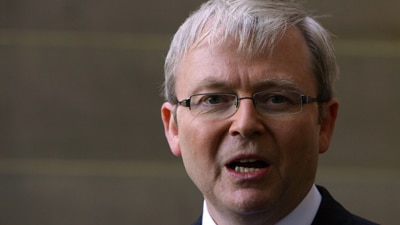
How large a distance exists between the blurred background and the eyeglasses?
8.71ft

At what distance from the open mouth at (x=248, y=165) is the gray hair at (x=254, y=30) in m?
0.35

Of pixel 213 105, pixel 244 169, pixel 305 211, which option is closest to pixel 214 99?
pixel 213 105

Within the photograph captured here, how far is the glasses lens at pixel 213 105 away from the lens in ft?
11.2

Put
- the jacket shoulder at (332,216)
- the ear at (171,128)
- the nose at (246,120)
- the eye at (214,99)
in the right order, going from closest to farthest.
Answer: the nose at (246,120) → the eye at (214,99) → the jacket shoulder at (332,216) → the ear at (171,128)

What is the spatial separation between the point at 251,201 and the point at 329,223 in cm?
33

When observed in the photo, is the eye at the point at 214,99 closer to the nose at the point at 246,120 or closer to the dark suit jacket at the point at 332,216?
the nose at the point at 246,120

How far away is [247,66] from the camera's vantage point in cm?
343

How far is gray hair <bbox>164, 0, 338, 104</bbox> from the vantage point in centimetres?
349

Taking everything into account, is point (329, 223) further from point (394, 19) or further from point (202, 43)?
point (394, 19)

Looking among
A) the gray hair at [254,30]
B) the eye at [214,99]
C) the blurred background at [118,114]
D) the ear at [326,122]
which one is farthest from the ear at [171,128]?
the blurred background at [118,114]

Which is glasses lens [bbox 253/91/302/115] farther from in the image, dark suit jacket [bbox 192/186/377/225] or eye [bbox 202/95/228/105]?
dark suit jacket [bbox 192/186/377/225]

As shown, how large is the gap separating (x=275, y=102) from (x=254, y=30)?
26 centimetres

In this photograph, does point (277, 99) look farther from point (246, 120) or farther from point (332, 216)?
point (332, 216)

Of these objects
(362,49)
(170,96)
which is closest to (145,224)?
(362,49)
